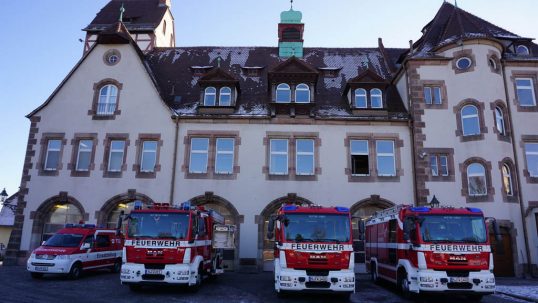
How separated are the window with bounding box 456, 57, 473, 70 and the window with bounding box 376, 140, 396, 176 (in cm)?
575

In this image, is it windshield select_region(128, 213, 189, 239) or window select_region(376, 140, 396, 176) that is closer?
windshield select_region(128, 213, 189, 239)

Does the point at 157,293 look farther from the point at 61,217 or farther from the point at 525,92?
the point at 525,92

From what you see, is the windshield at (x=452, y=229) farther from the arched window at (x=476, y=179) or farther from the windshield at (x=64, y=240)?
the windshield at (x=64, y=240)

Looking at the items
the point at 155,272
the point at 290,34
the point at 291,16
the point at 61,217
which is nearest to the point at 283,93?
the point at 290,34

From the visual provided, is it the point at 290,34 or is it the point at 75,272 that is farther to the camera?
the point at 290,34

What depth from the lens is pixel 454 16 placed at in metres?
24.4

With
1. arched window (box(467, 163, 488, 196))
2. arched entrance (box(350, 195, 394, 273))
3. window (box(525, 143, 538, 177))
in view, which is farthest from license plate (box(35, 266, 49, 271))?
window (box(525, 143, 538, 177))

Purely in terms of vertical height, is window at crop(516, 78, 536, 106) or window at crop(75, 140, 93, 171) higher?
window at crop(516, 78, 536, 106)

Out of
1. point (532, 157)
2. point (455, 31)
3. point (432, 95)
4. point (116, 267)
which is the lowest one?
point (116, 267)

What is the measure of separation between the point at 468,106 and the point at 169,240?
17.3 metres

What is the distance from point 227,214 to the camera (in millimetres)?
21266

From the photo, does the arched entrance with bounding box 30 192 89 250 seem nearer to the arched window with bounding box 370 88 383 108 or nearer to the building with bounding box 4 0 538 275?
the building with bounding box 4 0 538 275

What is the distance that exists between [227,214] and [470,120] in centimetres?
1393

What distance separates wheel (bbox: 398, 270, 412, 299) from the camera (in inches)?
486
